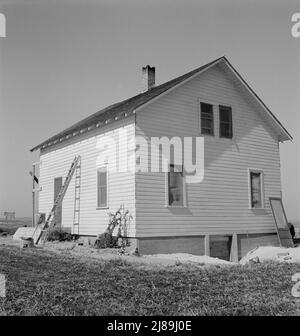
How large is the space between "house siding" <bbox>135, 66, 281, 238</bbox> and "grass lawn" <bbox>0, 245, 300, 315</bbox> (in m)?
4.35

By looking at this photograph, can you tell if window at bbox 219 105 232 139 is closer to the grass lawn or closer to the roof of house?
the roof of house

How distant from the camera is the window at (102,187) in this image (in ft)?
58.3

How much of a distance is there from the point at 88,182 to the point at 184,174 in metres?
4.04

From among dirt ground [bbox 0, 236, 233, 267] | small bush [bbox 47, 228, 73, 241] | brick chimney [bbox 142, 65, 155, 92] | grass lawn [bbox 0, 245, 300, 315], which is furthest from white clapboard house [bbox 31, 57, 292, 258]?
grass lawn [bbox 0, 245, 300, 315]

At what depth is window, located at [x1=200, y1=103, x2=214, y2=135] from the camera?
18578mm

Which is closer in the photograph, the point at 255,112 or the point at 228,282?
the point at 228,282

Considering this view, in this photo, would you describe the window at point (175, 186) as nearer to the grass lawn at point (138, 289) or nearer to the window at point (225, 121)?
the window at point (225, 121)

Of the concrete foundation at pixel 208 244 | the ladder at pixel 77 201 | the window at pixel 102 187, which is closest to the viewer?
the concrete foundation at pixel 208 244

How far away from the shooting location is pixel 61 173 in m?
21.3

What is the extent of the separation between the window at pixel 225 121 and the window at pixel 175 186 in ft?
9.76

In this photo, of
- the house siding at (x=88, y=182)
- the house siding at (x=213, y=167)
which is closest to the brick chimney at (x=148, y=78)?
the house siding at (x=213, y=167)

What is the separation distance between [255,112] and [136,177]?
287 inches
